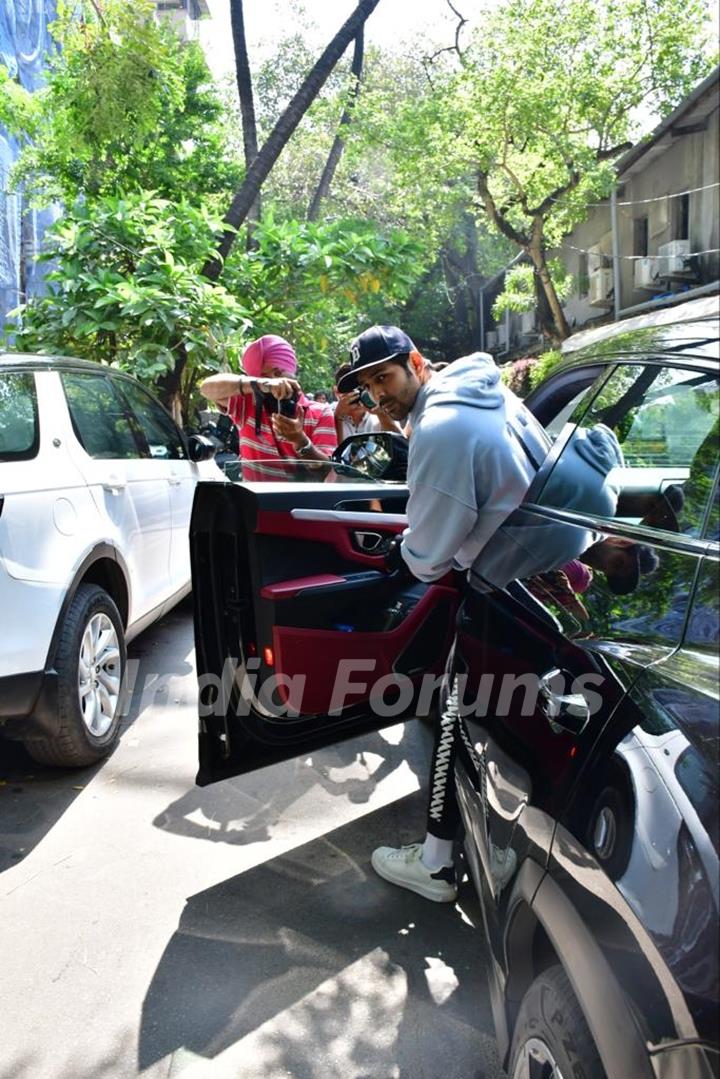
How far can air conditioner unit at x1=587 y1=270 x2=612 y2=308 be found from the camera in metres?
18.8

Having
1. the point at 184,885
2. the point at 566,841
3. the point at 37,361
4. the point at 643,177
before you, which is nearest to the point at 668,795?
the point at 566,841

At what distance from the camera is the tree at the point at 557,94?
1462 centimetres

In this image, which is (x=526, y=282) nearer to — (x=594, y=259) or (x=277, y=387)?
(x=594, y=259)

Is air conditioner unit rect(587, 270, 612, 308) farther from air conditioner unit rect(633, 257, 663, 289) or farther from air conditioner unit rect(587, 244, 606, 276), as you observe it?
air conditioner unit rect(633, 257, 663, 289)

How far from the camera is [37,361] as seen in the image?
148 inches

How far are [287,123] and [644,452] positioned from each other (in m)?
10.9

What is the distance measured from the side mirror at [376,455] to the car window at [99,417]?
126 centimetres

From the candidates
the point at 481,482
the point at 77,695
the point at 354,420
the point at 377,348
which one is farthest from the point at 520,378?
the point at 481,482

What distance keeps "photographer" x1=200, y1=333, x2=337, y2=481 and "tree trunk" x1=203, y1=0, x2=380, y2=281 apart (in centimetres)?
583

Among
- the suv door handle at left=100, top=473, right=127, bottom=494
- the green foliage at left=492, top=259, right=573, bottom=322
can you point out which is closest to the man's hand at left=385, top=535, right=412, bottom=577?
the suv door handle at left=100, top=473, right=127, bottom=494

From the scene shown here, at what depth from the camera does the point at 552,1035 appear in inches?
53.7

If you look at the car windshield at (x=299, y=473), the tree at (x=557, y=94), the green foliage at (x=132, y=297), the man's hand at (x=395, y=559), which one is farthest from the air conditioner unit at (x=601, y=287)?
the man's hand at (x=395, y=559)

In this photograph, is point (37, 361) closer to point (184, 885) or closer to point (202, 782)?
point (202, 782)

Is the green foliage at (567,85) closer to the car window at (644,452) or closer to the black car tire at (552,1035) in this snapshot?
the car window at (644,452)
